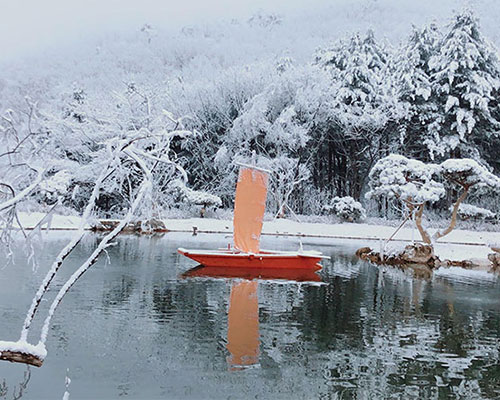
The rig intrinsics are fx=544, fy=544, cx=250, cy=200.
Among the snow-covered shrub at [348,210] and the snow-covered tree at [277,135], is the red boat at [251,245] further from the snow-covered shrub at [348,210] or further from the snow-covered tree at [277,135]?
the snow-covered shrub at [348,210]

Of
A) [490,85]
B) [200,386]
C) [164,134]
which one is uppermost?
[490,85]

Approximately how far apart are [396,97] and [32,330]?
23852 millimetres

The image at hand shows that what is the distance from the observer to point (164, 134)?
161 inches

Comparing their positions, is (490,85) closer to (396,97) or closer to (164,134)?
(396,97)

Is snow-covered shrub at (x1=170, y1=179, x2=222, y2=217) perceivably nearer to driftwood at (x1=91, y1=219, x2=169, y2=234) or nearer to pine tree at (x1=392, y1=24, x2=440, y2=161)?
driftwood at (x1=91, y1=219, x2=169, y2=234)

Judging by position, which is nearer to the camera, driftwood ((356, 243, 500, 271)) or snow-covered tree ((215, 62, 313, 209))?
driftwood ((356, 243, 500, 271))

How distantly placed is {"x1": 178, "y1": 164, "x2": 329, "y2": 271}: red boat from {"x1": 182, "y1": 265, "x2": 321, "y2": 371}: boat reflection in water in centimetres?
18

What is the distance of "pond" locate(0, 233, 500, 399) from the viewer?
17.2 feet

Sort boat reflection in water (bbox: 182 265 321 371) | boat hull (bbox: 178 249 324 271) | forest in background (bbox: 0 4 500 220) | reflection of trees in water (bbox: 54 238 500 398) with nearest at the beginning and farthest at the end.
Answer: reflection of trees in water (bbox: 54 238 500 398), boat reflection in water (bbox: 182 265 321 371), boat hull (bbox: 178 249 324 271), forest in background (bbox: 0 4 500 220)

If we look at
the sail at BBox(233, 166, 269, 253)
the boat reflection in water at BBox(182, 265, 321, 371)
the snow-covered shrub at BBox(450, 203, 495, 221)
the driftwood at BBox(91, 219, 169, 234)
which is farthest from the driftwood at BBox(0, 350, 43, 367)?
the snow-covered shrub at BBox(450, 203, 495, 221)

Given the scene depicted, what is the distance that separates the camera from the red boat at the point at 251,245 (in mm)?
13070

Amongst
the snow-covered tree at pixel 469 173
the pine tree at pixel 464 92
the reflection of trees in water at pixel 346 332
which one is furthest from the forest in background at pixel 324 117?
the reflection of trees in water at pixel 346 332

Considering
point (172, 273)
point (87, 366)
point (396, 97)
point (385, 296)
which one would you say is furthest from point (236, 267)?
point (396, 97)

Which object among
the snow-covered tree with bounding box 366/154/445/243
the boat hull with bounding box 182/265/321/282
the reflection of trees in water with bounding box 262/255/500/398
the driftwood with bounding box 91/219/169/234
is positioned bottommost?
the reflection of trees in water with bounding box 262/255/500/398
